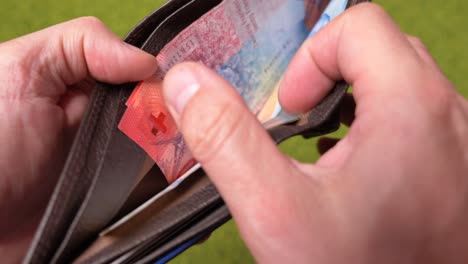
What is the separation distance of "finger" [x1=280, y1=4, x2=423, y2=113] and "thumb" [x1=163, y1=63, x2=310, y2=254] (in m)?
0.13

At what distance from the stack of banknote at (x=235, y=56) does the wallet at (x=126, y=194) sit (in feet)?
0.07

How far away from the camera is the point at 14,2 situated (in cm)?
134

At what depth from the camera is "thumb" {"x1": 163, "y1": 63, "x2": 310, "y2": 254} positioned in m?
0.43

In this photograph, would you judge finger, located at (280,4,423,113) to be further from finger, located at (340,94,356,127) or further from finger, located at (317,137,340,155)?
finger, located at (317,137,340,155)

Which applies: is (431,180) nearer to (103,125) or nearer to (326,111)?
(326,111)

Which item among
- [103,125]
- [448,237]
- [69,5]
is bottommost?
[448,237]

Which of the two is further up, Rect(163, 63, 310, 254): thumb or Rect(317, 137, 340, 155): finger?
Rect(163, 63, 310, 254): thumb

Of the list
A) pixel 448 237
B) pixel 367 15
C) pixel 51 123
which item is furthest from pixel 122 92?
pixel 448 237

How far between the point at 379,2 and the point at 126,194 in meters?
0.98

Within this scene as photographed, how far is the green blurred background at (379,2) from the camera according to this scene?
123 cm

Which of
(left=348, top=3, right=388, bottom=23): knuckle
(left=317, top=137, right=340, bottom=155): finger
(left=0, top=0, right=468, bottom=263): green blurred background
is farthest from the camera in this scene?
(left=0, top=0, right=468, bottom=263): green blurred background

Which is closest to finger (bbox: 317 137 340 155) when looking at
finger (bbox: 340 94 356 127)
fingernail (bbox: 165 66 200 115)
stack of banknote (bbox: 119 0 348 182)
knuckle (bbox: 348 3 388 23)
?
finger (bbox: 340 94 356 127)

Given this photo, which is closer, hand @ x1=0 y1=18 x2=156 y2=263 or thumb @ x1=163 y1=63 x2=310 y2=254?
thumb @ x1=163 y1=63 x2=310 y2=254

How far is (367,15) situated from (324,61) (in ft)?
0.25
